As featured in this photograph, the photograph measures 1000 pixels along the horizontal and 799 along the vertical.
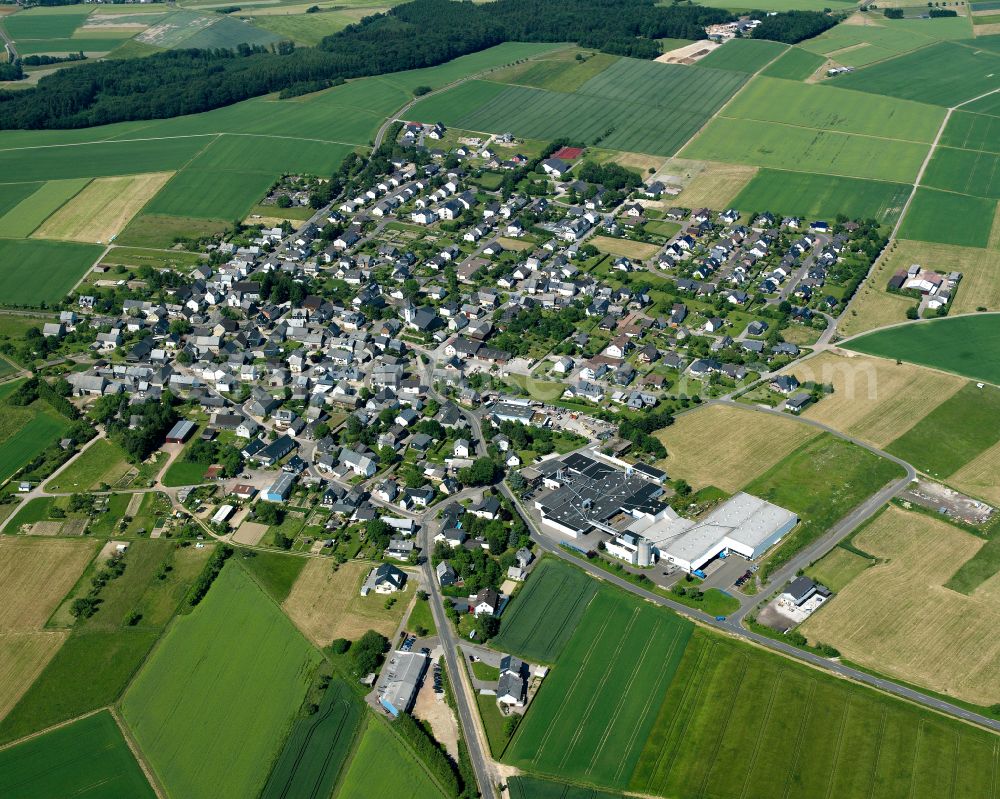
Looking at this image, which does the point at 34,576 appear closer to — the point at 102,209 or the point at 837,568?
the point at 837,568

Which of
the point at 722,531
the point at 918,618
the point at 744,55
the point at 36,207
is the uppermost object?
the point at 744,55

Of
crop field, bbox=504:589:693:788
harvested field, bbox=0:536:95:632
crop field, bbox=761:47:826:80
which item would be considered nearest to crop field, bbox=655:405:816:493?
crop field, bbox=504:589:693:788

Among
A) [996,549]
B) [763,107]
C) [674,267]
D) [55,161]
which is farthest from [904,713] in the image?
[55,161]

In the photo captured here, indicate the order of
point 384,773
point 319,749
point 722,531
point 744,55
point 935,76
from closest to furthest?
point 384,773 → point 319,749 → point 722,531 → point 935,76 → point 744,55

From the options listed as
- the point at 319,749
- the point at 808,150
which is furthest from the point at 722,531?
the point at 808,150

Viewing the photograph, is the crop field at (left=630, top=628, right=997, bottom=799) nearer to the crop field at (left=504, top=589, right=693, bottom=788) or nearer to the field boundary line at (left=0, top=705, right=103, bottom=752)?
the crop field at (left=504, top=589, right=693, bottom=788)

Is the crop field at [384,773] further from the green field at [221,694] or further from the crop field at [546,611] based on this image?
the crop field at [546,611]
